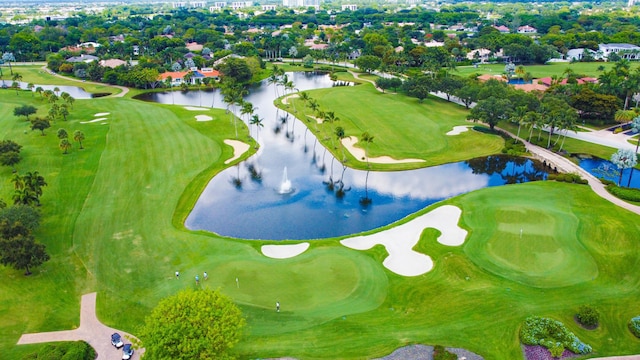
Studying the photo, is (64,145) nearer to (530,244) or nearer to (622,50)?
(530,244)

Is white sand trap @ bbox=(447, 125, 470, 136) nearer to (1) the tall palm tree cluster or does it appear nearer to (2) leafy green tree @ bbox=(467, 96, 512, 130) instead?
(2) leafy green tree @ bbox=(467, 96, 512, 130)

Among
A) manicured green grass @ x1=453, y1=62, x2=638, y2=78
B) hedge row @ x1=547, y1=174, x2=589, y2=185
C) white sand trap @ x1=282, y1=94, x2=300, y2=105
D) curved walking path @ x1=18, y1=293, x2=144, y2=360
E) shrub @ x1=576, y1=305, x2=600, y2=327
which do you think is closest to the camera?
curved walking path @ x1=18, y1=293, x2=144, y2=360

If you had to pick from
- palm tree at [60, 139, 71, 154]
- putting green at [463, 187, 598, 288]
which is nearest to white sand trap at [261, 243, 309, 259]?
putting green at [463, 187, 598, 288]

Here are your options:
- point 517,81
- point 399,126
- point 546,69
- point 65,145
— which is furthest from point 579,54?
point 65,145

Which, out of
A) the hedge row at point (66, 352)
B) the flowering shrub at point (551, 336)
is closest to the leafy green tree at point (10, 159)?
the hedge row at point (66, 352)

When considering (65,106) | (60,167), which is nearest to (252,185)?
(60,167)

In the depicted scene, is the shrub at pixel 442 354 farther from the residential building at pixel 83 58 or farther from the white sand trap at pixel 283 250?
the residential building at pixel 83 58
